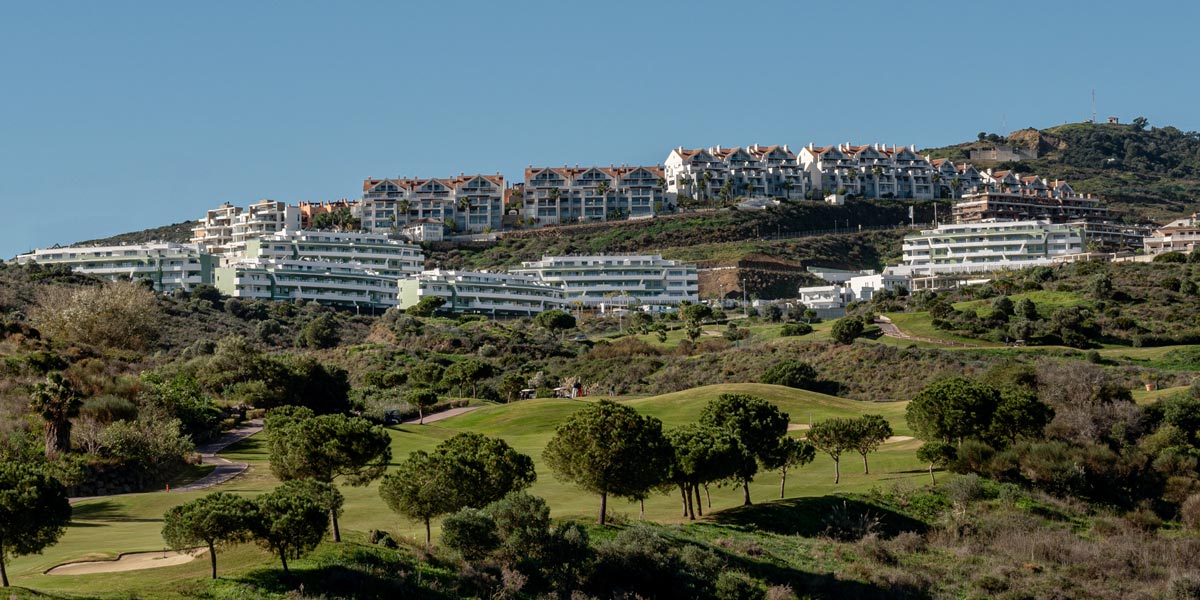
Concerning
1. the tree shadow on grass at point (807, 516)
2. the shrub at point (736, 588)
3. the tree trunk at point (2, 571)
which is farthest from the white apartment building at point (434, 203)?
the tree trunk at point (2, 571)

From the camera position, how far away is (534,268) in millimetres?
159500

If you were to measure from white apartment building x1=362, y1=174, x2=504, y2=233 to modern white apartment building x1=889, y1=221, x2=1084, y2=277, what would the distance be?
57.2m

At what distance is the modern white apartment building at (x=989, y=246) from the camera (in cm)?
16300

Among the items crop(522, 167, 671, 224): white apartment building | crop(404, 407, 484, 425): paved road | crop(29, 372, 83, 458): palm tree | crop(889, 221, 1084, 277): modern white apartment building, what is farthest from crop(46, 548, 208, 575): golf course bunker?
crop(522, 167, 671, 224): white apartment building

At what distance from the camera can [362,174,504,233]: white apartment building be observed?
191 metres

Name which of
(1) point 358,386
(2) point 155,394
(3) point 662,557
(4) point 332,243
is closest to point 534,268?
(4) point 332,243

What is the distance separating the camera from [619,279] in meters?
158

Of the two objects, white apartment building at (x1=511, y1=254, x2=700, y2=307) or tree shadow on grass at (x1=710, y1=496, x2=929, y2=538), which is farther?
white apartment building at (x1=511, y1=254, x2=700, y2=307)

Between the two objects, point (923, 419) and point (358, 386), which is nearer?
point (923, 419)

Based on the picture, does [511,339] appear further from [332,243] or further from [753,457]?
[753,457]

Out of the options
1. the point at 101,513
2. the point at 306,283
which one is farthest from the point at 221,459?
the point at 306,283

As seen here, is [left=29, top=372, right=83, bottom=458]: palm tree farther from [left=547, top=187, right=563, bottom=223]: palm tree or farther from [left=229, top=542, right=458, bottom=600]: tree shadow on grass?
[left=547, top=187, right=563, bottom=223]: palm tree

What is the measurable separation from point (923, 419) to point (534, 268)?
104m

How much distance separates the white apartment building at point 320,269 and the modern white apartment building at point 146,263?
2.72 m
